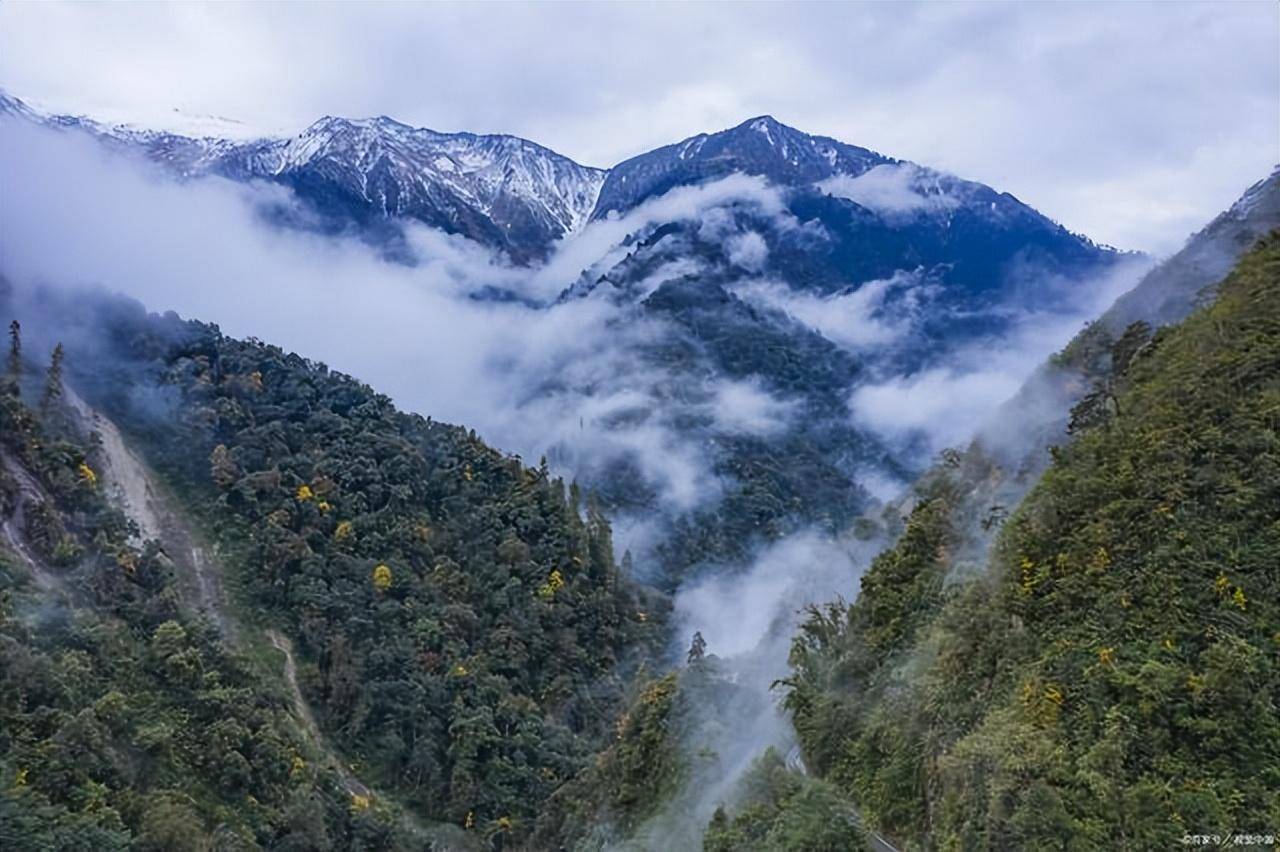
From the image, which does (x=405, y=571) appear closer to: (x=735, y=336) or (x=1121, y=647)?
(x=1121, y=647)

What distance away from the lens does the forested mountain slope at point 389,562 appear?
53594 millimetres

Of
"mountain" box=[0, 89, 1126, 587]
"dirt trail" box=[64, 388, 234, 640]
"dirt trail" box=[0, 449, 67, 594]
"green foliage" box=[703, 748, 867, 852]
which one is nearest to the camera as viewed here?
"green foliage" box=[703, 748, 867, 852]

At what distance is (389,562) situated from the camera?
64.2m

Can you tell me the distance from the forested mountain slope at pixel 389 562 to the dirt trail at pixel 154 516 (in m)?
1.20

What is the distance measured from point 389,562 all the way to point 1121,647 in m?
56.5

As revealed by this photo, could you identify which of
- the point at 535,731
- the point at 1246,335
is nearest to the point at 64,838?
the point at 535,731

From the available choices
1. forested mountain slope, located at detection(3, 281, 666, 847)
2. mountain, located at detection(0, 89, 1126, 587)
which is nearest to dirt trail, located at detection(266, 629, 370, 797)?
forested mountain slope, located at detection(3, 281, 666, 847)

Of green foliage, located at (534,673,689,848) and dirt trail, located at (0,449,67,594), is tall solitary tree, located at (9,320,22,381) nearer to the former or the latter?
dirt trail, located at (0,449,67,594)

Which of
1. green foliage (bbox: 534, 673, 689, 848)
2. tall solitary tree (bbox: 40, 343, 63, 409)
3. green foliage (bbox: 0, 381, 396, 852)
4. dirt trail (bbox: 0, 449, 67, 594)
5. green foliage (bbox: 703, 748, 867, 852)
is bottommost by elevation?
green foliage (bbox: 703, 748, 867, 852)

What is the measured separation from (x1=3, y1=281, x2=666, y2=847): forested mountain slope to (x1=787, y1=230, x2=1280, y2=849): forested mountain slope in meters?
35.1

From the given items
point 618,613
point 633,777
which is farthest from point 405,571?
point 633,777

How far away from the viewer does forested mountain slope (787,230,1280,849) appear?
12641 millimetres

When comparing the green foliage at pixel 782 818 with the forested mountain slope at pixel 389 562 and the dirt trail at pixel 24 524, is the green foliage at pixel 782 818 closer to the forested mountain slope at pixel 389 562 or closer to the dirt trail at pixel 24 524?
the forested mountain slope at pixel 389 562

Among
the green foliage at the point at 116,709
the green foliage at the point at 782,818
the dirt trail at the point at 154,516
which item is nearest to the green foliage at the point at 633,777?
the green foliage at the point at 782,818
